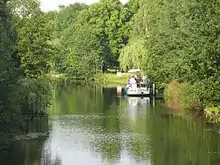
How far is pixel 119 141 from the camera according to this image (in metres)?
29.1

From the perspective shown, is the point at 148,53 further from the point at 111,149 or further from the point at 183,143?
the point at 111,149

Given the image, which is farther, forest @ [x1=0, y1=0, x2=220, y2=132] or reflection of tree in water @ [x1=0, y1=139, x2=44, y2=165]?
forest @ [x1=0, y1=0, x2=220, y2=132]

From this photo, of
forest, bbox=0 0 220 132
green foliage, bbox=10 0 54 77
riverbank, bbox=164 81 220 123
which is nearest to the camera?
forest, bbox=0 0 220 132

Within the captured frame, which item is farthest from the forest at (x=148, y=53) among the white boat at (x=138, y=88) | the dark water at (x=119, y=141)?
the dark water at (x=119, y=141)

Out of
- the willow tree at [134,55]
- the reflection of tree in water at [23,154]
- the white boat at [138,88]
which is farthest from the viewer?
the willow tree at [134,55]

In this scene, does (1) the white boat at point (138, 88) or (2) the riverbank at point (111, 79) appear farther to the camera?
(2) the riverbank at point (111, 79)

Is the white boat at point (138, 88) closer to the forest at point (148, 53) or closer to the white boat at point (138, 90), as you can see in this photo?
the white boat at point (138, 90)

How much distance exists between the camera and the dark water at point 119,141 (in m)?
24.8

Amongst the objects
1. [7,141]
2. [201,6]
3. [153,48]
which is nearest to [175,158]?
[7,141]

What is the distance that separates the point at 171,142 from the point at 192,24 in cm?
1053

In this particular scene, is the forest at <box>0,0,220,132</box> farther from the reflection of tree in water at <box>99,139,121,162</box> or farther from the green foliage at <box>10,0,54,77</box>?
the reflection of tree in water at <box>99,139,121,162</box>

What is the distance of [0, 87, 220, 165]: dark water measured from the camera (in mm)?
24797

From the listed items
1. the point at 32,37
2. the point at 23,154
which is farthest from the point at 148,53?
the point at 23,154

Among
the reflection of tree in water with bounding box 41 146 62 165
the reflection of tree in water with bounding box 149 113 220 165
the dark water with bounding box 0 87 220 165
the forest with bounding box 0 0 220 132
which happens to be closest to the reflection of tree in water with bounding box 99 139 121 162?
the dark water with bounding box 0 87 220 165
